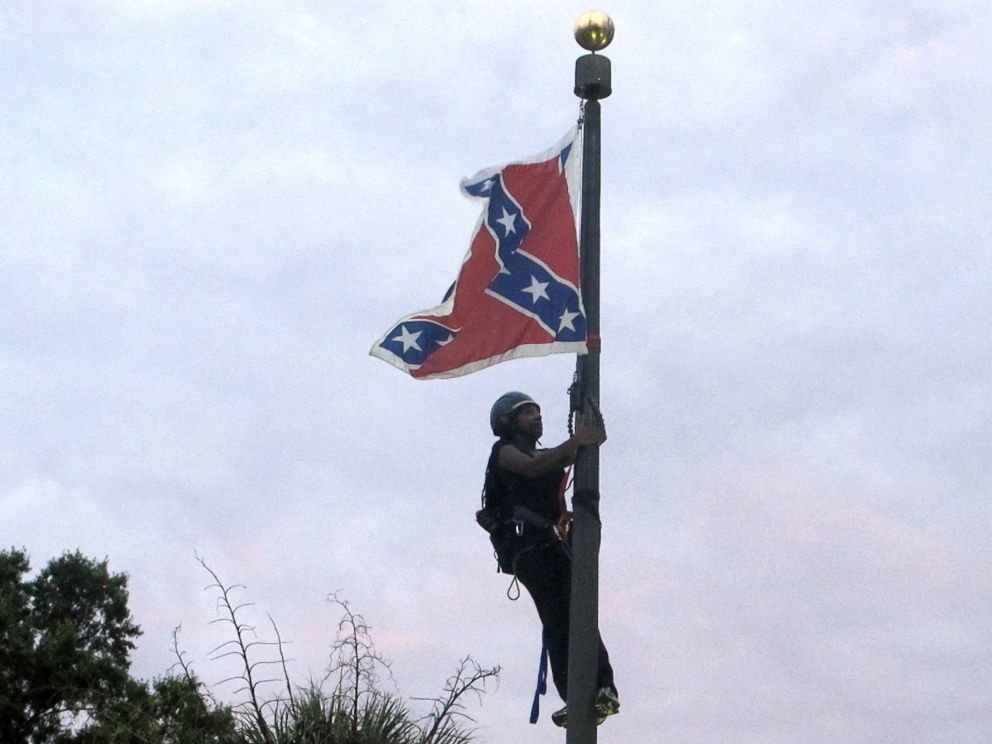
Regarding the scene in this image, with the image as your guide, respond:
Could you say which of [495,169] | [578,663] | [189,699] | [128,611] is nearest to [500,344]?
[495,169]

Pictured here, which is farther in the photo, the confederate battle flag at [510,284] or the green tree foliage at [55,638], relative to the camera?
the green tree foliage at [55,638]

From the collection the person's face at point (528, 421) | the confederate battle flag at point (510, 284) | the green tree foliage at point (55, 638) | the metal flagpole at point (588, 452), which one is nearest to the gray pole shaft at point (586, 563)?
the metal flagpole at point (588, 452)

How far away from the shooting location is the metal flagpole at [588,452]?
782 centimetres

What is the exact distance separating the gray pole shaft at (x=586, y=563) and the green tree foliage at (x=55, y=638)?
18599 millimetres

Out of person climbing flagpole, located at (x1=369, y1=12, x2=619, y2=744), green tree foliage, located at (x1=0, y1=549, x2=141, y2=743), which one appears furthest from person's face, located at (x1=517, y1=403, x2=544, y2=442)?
green tree foliage, located at (x1=0, y1=549, x2=141, y2=743)

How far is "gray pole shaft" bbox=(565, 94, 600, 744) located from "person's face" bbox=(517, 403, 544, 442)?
87 cm

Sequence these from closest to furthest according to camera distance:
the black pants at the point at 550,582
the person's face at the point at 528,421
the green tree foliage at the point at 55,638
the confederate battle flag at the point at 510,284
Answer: the confederate battle flag at the point at 510,284, the black pants at the point at 550,582, the person's face at the point at 528,421, the green tree foliage at the point at 55,638

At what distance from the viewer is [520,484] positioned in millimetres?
8938

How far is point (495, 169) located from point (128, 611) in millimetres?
23755

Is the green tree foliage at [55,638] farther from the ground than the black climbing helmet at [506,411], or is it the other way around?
the green tree foliage at [55,638]

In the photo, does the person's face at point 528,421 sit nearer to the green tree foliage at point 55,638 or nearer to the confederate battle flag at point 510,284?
the confederate battle flag at point 510,284

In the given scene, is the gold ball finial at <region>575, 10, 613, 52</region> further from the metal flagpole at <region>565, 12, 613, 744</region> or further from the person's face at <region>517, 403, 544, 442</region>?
the person's face at <region>517, 403, 544, 442</region>

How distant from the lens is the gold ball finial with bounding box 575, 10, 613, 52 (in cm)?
870

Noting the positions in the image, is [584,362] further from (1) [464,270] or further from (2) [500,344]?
(1) [464,270]
